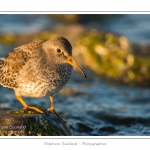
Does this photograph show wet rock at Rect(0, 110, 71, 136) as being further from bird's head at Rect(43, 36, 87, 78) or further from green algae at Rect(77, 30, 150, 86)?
green algae at Rect(77, 30, 150, 86)

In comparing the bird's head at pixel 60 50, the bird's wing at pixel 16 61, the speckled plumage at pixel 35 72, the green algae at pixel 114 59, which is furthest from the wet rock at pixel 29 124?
the green algae at pixel 114 59

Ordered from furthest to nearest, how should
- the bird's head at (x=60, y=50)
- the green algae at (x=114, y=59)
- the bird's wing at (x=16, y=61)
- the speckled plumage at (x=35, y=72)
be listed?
the green algae at (x=114, y=59), the bird's wing at (x=16, y=61), the bird's head at (x=60, y=50), the speckled plumage at (x=35, y=72)

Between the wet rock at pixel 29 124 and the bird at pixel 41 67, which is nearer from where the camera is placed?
the wet rock at pixel 29 124

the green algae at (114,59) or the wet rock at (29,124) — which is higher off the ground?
the green algae at (114,59)

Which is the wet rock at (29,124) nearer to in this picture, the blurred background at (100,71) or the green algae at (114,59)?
the blurred background at (100,71)

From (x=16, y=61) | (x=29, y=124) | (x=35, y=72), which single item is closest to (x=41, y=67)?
(x=35, y=72)

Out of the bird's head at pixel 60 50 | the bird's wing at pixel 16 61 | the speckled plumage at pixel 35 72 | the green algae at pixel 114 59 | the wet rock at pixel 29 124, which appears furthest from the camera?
the green algae at pixel 114 59
